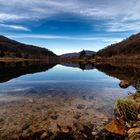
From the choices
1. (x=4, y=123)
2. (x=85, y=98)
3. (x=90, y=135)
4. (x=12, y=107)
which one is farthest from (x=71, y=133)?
(x=85, y=98)

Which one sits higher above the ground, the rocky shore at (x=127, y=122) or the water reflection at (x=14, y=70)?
the rocky shore at (x=127, y=122)

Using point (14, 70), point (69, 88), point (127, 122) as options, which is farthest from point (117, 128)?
point (14, 70)

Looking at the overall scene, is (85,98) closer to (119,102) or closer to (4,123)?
(119,102)

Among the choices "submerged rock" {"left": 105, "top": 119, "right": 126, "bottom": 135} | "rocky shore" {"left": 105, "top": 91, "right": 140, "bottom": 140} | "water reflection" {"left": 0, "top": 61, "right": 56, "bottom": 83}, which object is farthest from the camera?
"water reflection" {"left": 0, "top": 61, "right": 56, "bottom": 83}

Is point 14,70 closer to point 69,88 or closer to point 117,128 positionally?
point 69,88

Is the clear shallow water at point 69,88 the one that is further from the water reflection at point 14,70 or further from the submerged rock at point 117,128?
the submerged rock at point 117,128

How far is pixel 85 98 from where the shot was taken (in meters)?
28.3

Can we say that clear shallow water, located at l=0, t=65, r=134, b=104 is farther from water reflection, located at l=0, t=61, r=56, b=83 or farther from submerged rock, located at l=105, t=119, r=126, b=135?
submerged rock, located at l=105, t=119, r=126, b=135

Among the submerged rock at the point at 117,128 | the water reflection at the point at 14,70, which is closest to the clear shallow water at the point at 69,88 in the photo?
the water reflection at the point at 14,70

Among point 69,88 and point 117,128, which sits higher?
point 117,128

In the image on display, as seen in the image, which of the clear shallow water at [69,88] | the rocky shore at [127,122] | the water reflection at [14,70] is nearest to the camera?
the rocky shore at [127,122]

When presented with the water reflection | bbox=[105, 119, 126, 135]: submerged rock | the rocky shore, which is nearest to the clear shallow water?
the water reflection

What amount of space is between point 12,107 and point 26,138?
822cm

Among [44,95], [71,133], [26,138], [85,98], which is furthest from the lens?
[44,95]
